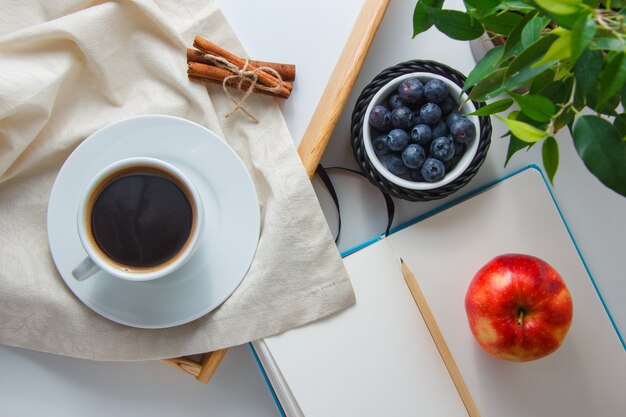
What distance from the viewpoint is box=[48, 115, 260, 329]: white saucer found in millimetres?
770

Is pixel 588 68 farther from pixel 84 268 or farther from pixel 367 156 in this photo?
pixel 84 268

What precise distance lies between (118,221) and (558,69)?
0.53 metres

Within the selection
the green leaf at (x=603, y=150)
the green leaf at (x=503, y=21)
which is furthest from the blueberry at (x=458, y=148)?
the green leaf at (x=603, y=150)

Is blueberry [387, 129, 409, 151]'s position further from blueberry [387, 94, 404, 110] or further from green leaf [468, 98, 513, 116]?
green leaf [468, 98, 513, 116]

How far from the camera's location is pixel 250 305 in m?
0.80

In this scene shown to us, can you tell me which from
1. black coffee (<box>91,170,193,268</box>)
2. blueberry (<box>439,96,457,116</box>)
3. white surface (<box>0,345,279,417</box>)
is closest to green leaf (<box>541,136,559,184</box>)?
blueberry (<box>439,96,457,116</box>)

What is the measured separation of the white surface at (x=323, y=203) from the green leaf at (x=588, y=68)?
0.44 metres

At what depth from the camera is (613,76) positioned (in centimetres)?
43

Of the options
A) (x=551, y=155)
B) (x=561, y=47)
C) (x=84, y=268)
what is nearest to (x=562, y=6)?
(x=561, y=47)

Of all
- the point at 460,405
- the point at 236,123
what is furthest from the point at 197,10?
the point at 460,405

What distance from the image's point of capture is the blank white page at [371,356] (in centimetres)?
81

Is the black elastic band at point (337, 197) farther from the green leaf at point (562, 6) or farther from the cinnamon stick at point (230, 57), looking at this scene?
the green leaf at point (562, 6)

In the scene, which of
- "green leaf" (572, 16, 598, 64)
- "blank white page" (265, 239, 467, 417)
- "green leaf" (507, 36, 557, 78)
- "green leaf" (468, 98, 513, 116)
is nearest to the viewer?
"green leaf" (572, 16, 598, 64)

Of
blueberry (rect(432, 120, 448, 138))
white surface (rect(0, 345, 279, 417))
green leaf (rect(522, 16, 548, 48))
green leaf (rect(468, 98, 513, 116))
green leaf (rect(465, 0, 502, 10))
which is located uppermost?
green leaf (rect(522, 16, 548, 48))
